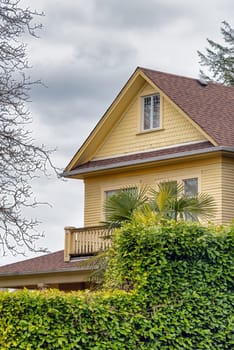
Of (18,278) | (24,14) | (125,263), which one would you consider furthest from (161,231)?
(18,278)

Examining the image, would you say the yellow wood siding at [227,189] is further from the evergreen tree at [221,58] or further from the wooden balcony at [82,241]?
the evergreen tree at [221,58]

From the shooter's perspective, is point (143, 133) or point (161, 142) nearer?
point (161, 142)

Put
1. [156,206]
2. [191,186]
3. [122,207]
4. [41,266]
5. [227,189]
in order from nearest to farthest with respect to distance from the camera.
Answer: [156,206], [122,207], [227,189], [191,186], [41,266]

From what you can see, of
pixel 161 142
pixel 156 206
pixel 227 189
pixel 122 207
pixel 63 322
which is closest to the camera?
pixel 63 322

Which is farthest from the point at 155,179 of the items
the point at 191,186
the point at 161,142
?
the point at 191,186

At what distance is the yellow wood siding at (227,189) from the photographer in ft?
76.9

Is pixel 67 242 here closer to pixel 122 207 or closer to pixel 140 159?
pixel 140 159

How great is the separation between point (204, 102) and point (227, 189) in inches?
130

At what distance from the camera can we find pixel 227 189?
23.7 meters

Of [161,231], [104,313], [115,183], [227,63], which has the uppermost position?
[227,63]

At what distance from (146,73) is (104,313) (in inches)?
565

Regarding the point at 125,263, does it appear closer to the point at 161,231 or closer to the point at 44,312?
the point at 161,231

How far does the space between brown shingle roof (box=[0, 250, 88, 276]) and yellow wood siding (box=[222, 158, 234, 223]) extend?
4383mm

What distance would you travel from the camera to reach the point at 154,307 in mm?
13039
